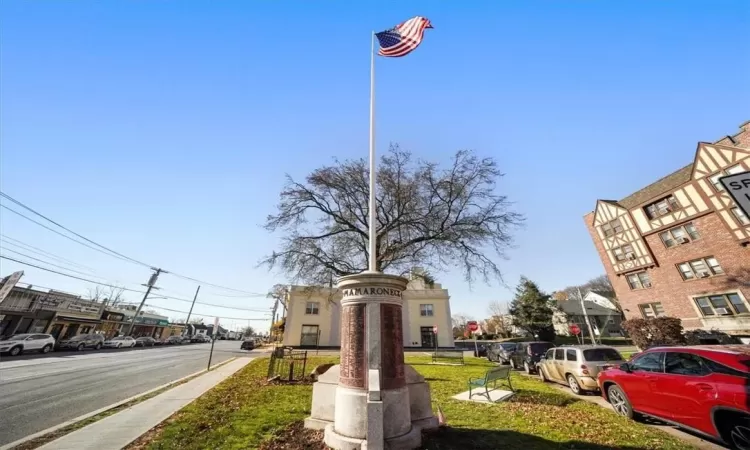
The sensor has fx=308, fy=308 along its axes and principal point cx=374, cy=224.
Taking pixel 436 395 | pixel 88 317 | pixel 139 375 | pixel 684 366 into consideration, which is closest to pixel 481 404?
pixel 436 395

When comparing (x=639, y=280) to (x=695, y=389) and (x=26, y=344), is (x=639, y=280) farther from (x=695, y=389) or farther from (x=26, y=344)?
(x=26, y=344)

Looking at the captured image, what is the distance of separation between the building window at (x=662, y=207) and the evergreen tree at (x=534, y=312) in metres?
22.2

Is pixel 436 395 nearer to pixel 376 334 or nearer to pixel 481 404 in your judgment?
pixel 481 404

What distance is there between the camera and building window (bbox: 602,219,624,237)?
2927 cm

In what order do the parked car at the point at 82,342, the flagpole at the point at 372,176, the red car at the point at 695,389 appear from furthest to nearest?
1. the parked car at the point at 82,342
2. the flagpole at the point at 372,176
3. the red car at the point at 695,389

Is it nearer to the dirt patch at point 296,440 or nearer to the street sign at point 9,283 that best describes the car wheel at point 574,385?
the dirt patch at point 296,440

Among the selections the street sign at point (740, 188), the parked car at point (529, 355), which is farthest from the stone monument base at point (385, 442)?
the parked car at point (529, 355)

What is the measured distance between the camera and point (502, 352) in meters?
22.2

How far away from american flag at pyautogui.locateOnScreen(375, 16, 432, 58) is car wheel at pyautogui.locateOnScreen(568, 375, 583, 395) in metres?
12.9

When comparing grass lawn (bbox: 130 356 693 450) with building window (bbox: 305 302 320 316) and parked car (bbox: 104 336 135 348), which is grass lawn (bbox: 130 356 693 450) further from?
parked car (bbox: 104 336 135 348)

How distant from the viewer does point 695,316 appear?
22.9 m

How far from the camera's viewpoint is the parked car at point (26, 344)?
80.6 feet

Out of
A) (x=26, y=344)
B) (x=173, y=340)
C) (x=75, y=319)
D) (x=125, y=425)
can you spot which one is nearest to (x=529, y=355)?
(x=125, y=425)

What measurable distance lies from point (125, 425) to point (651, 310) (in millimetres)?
35489
